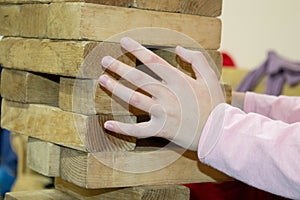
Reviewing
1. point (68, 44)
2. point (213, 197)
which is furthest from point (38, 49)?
point (213, 197)

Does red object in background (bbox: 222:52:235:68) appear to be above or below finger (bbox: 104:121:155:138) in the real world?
below

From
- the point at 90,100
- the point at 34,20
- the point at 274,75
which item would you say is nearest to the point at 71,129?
the point at 90,100

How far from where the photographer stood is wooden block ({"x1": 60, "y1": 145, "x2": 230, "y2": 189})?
0.75m

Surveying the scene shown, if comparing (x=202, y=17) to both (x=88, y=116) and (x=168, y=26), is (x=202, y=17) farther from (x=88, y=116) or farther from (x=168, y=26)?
(x=88, y=116)

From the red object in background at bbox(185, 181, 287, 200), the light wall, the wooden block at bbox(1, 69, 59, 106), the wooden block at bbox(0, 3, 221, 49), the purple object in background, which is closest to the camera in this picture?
the wooden block at bbox(0, 3, 221, 49)

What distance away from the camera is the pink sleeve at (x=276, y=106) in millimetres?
1041

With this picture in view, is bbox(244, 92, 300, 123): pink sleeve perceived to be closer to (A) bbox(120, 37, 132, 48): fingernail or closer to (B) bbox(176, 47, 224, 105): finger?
(B) bbox(176, 47, 224, 105): finger

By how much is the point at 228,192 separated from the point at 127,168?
0.94ft

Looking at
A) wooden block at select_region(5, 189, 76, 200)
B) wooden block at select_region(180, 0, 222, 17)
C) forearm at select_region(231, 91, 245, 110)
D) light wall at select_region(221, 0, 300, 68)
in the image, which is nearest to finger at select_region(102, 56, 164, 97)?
wooden block at select_region(180, 0, 222, 17)

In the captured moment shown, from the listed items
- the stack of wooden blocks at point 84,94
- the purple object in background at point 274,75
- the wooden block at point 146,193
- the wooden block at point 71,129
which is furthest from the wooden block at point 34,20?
the purple object in background at point 274,75

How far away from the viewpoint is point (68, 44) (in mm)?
750

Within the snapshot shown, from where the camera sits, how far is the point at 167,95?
760mm

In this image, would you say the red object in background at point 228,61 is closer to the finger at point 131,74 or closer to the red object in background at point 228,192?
the red object in background at point 228,192

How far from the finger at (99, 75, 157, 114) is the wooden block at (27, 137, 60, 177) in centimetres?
13
